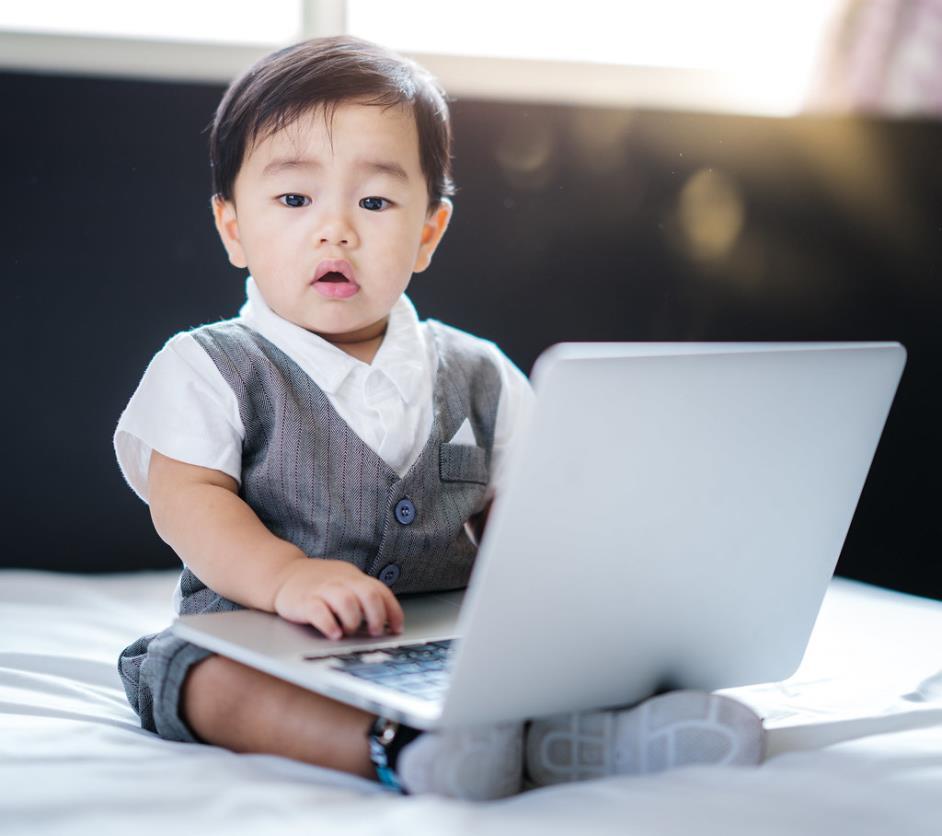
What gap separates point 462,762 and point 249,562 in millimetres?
291

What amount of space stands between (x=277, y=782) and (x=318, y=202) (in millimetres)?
546

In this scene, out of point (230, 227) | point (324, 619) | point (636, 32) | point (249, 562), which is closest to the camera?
point (324, 619)

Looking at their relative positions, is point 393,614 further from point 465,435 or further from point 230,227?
point 230,227

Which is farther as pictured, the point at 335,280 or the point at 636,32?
the point at 636,32

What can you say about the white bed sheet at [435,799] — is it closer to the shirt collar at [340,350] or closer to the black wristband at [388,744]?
the black wristband at [388,744]

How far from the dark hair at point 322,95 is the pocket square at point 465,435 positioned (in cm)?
23

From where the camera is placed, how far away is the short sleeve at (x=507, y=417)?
123 cm

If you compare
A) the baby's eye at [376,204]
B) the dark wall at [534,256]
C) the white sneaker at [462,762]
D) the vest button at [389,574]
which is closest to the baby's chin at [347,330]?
the baby's eye at [376,204]

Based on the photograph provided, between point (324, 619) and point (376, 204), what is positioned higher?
point (376, 204)

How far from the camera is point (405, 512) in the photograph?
107 cm

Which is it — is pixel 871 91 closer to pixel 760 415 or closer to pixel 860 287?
pixel 860 287

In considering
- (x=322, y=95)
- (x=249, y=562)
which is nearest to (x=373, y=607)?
(x=249, y=562)

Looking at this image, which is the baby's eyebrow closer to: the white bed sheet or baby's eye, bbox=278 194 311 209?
baby's eye, bbox=278 194 311 209

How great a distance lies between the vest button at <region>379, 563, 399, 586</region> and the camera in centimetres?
107
